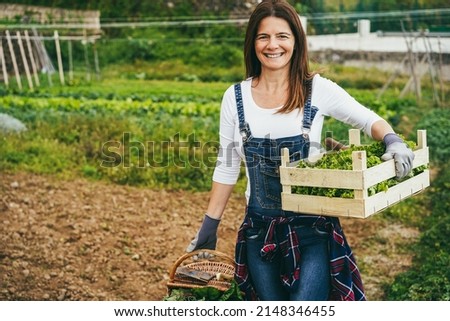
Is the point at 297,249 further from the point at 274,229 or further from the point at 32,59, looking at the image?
the point at 32,59

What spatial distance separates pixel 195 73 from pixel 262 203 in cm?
737

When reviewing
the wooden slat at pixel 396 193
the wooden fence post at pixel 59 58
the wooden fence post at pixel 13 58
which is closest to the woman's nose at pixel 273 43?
the wooden slat at pixel 396 193

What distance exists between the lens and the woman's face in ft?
10.7

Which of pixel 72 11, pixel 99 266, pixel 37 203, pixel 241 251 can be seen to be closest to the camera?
pixel 241 251

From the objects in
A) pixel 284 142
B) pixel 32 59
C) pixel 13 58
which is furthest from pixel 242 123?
pixel 32 59

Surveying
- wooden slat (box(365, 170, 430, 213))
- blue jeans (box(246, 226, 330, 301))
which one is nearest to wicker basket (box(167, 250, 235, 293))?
blue jeans (box(246, 226, 330, 301))

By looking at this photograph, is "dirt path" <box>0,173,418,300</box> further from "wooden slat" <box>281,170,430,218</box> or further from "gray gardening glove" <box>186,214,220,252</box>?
"wooden slat" <box>281,170,430,218</box>

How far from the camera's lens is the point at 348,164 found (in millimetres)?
3166

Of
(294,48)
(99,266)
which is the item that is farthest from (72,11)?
(294,48)

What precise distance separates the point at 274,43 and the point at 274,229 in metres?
0.64
